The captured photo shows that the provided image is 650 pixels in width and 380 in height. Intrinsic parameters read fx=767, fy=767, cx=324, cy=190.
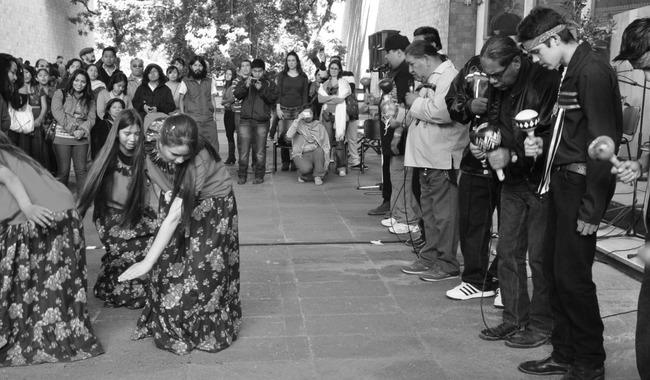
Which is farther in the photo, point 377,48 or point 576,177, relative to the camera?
point 377,48

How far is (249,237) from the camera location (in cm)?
758

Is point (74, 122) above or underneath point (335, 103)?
underneath

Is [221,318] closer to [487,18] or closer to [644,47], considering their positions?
[644,47]

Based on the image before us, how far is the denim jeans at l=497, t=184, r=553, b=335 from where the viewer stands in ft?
14.6

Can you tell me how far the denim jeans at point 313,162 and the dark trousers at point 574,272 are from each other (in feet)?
24.4

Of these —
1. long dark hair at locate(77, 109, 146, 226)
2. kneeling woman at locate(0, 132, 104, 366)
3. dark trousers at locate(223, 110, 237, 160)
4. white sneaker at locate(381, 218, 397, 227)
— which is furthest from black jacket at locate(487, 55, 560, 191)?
dark trousers at locate(223, 110, 237, 160)

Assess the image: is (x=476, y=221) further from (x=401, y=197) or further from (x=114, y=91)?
(x=114, y=91)

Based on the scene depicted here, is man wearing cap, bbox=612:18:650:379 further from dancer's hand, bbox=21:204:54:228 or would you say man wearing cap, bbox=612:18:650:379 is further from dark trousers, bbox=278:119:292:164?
dark trousers, bbox=278:119:292:164

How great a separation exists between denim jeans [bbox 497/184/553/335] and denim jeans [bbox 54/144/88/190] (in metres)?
6.00

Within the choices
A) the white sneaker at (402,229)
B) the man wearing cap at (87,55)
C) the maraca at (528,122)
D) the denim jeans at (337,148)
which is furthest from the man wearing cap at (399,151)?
the man wearing cap at (87,55)

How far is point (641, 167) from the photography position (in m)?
3.43

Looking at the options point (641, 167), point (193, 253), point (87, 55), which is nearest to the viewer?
point (641, 167)

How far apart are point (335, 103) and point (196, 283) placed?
7535 millimetres

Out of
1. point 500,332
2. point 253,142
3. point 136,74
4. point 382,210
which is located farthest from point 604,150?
point 136,74
